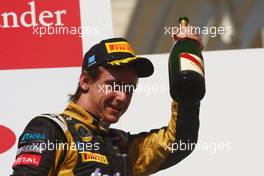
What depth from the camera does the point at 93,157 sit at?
1392mm

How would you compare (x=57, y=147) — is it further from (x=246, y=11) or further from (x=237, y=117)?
(x=246, y=11)

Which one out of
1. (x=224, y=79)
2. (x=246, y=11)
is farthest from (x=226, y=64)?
(x=246, y=11)

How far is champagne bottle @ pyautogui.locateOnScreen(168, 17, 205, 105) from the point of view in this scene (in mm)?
1435

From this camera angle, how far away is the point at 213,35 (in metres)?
2.26

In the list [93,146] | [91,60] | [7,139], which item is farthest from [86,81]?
[7,139]

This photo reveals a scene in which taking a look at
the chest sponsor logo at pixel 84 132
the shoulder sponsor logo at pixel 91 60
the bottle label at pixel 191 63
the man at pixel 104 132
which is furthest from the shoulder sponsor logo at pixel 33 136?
the bottle label at pixel 191 63

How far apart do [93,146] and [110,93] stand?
123 millimetres

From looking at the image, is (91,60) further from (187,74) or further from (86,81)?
(187,74)

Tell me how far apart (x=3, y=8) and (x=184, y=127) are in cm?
86

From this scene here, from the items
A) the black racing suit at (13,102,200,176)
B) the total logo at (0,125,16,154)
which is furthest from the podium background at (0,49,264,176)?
the black racing suit at (13,102,200,176)

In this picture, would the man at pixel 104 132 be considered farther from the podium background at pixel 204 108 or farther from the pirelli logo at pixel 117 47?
the podium background at pixel 204 108

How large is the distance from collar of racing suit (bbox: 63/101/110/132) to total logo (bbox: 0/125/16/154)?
1.80 ft

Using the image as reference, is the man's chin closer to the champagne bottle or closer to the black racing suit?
the black racing suit

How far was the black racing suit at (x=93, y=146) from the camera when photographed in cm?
133
